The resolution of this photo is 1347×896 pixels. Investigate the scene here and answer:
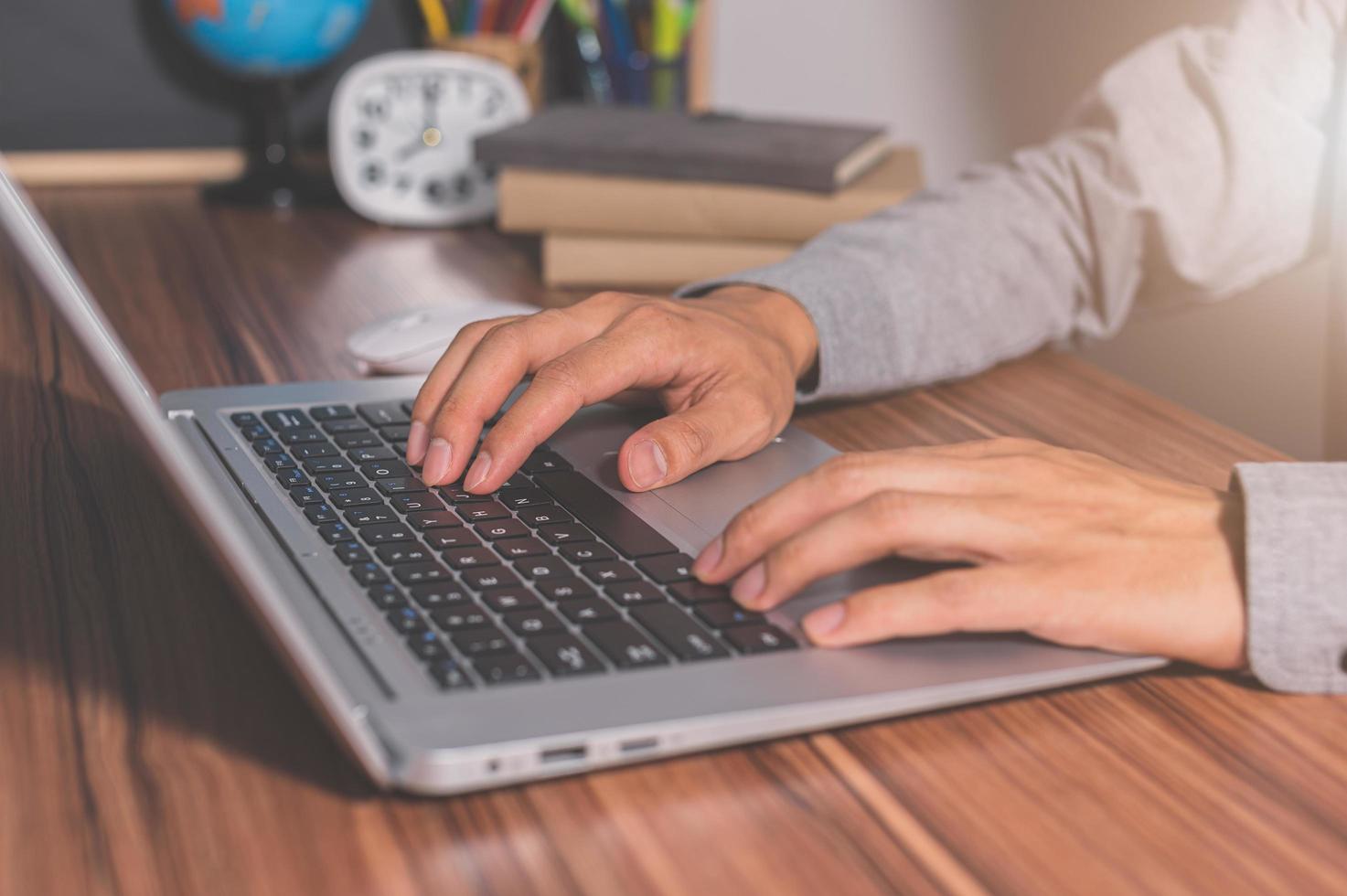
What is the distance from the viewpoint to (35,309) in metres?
0.97

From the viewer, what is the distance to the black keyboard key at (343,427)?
710 mm

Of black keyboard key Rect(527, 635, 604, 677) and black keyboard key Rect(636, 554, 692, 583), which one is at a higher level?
black keyboard key Rect(527, 635, 604, 677)

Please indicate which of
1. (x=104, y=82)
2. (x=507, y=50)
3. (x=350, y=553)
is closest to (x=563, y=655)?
(x=350, y=553)

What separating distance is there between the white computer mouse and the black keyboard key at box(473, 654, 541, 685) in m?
0.42

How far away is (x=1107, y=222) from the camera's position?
3.27 feet

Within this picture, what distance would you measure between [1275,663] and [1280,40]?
667mm

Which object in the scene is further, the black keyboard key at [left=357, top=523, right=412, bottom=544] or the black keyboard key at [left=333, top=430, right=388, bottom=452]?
the black keyboard key at [left=333, top=430, right=388, bottom=452]

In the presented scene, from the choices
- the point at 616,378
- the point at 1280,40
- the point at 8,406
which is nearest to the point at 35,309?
the point at 8,406

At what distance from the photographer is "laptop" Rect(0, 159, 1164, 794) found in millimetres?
413

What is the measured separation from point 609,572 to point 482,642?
0.28 ft

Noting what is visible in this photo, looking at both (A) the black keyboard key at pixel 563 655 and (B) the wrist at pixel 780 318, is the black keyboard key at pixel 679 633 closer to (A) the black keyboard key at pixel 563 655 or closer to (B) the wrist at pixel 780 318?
(A) the black keyboard key at pixel 563 655

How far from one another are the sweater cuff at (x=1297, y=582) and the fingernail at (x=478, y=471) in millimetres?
325

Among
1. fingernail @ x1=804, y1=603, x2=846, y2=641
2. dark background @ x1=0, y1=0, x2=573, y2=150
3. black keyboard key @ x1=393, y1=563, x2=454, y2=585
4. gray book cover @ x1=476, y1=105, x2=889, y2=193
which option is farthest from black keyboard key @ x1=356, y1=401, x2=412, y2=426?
dark background @ x1=0, y1=0, x2=573, y2=150

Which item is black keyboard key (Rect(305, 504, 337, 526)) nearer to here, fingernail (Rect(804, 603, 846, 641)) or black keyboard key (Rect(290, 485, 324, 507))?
black keyboard key (Rect(290, 485, 324, 507))
